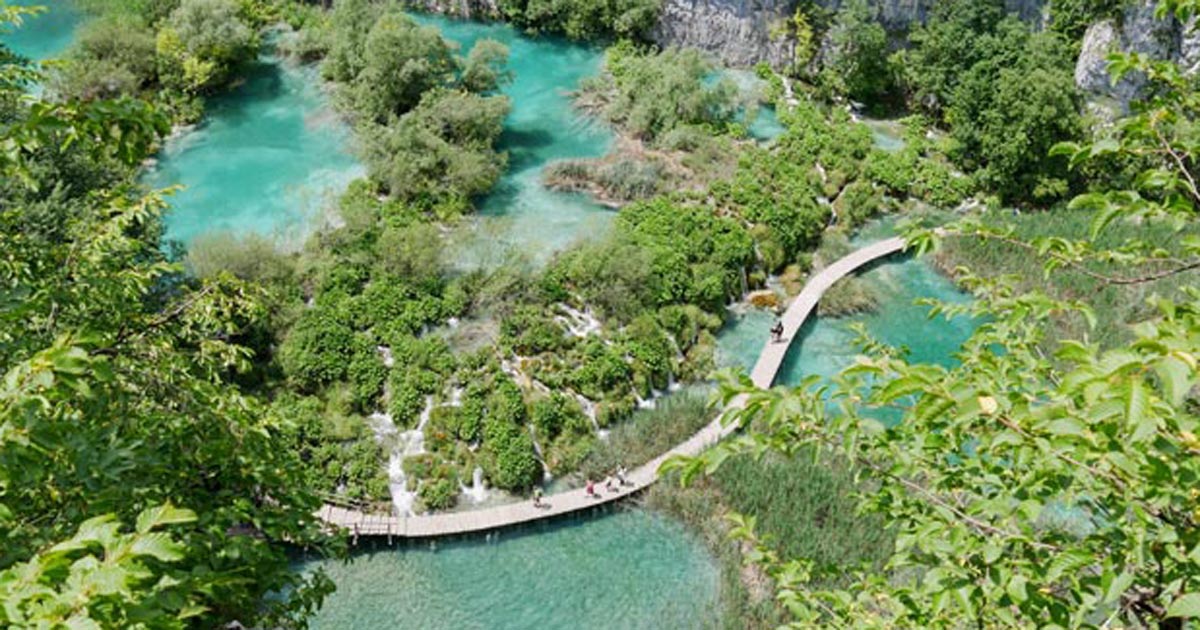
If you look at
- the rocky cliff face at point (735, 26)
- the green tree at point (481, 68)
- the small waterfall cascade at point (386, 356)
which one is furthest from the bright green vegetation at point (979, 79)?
the small waterfall cascade at point (386, 356)

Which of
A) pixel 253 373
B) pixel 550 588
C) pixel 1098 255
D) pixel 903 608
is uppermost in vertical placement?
pixel 1098 255

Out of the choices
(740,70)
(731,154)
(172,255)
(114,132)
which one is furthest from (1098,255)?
(740,70)

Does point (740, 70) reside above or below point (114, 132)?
below

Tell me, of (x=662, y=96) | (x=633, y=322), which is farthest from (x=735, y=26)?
(x=633, y=322)

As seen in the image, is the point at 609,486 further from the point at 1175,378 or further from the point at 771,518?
the point at 1175,378

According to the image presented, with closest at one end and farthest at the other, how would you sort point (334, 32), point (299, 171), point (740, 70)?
point (299, 171) → point (334, 32) → point (740, 70)

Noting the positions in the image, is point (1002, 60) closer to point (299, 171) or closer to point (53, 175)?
point (299, 171)
